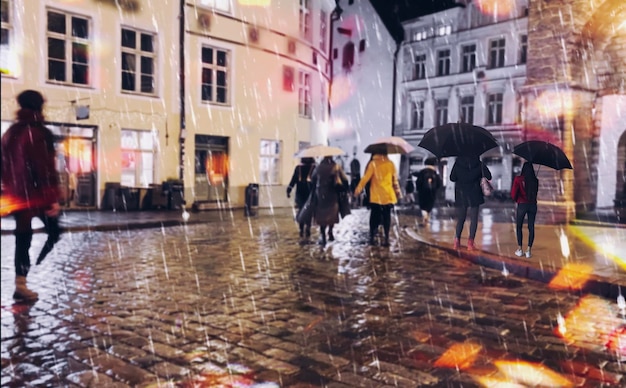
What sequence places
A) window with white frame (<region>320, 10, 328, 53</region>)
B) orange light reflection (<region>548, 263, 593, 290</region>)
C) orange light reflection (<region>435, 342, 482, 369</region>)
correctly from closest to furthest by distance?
1. window with white frame (<region>320, 10, 328, 53</region>)
2. orange light reflection (<region>548, 263, 593, 290</region>)
3. orange light reflection (<region>435, 342, 482, 369</region>)

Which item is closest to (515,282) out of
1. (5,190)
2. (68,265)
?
(68,265)

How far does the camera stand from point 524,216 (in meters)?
0.93

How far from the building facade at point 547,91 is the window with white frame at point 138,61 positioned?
97 centimetres

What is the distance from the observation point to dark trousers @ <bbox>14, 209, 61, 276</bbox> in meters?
0.97

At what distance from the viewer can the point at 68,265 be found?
12.3 meters

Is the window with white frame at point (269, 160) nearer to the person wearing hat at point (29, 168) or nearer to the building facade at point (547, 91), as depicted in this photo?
the building facade at point (547, 91)

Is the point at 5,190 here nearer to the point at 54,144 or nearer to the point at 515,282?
the point at 54,144

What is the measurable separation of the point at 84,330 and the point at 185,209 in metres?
6.01

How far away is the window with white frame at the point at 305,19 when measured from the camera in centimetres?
183

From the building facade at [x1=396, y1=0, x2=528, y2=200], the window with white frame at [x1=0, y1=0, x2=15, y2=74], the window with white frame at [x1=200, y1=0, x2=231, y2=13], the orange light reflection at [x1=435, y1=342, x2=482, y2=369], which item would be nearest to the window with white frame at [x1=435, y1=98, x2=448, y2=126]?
the building facade at [x1=396, y1=0, x2=528, y2=200]

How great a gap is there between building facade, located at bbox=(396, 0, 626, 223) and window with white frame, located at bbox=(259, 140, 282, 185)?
1554 mm

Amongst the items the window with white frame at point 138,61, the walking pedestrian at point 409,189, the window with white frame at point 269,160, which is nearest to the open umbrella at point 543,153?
the walking pedestrian at point 409,189

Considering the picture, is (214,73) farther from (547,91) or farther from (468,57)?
(547,91)

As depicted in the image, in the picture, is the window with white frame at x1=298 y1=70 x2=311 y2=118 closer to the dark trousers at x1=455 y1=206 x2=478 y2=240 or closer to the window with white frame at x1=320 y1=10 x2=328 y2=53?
the window with white frame at x1=320 y1=10 x2=328 y2=53
